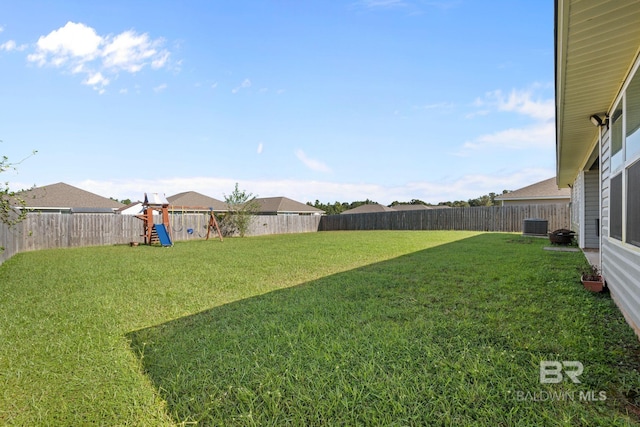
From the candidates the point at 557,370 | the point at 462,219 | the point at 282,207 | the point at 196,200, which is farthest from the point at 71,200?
the point at 557,370

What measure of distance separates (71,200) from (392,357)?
2718 cm

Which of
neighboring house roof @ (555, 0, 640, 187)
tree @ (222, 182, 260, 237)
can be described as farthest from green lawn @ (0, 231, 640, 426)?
tree @ (222, 182, 260, 237)

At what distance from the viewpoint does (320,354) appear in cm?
231

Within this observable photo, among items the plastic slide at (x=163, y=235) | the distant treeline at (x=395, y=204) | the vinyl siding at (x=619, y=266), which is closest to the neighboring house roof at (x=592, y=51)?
the vinyl siding at (x=619, y=266)

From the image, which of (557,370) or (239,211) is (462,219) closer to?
(239,211)

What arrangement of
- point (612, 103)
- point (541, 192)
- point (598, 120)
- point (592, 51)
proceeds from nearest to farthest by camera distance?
point (592, 51) → point (612, 103) → point (598, 120) → point (541, 192)

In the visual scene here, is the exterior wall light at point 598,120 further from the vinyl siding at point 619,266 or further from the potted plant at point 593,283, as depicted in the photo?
the potted plant at point 593,283

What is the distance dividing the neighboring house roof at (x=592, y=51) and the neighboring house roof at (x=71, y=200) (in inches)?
1050

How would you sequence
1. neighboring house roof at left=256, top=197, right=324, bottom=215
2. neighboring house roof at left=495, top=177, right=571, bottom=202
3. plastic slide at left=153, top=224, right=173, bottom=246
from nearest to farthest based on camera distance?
plastic slide at left=153, top=224, right=173, bottom=246 < neighboring house roof at left=495, top=177, right=571, bottom=202 < neighboring house roof at left=256, top=197, right=324, bottom=215

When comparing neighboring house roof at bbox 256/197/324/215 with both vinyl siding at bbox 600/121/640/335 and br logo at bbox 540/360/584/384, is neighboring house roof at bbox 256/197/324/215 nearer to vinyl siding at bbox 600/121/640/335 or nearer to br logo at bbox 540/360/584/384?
vinyl siding at bbox 600/121/640/335

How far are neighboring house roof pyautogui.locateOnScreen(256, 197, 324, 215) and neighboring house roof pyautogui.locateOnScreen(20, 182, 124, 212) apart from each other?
13496 mm

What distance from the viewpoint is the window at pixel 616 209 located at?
10.6 feet

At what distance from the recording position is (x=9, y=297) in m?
4.33

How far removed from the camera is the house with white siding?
7.13 ft
